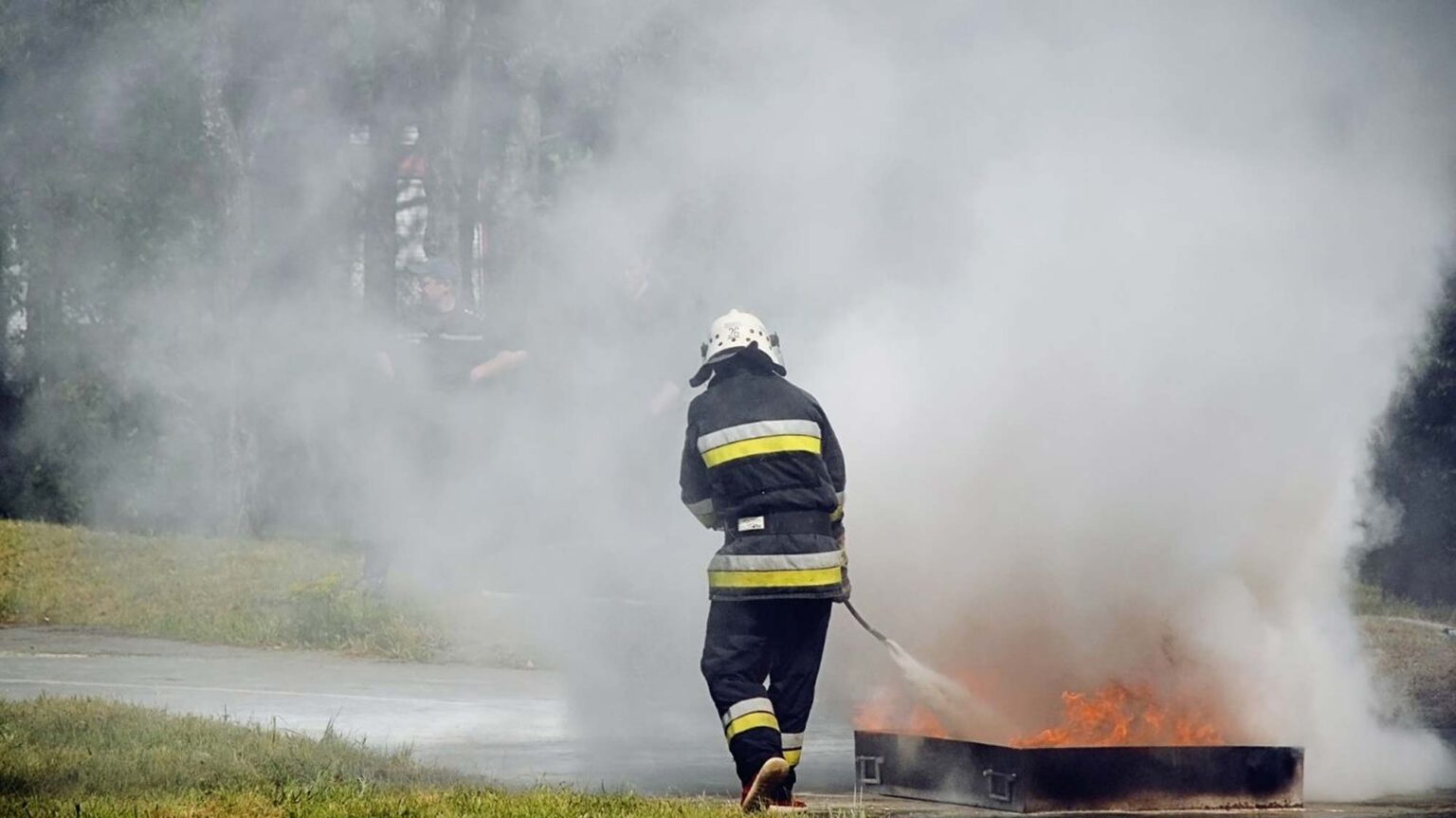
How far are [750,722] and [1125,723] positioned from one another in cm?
180

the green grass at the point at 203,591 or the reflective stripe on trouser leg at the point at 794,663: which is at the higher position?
the green grass at the point at 203,591

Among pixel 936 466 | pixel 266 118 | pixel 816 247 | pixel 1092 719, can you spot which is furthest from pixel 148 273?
pixel 1092 719

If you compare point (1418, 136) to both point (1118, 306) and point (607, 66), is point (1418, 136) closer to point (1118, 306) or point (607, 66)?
point (1118, 306)

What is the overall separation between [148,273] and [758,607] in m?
10.8

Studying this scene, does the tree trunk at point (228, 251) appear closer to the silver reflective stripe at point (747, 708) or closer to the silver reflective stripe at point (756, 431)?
the silver reflective stripe at point (756, 431)

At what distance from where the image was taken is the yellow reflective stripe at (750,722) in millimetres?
7461

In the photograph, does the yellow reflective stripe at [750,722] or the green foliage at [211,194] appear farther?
the green foliage at [211,194]

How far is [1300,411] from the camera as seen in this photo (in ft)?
28.5

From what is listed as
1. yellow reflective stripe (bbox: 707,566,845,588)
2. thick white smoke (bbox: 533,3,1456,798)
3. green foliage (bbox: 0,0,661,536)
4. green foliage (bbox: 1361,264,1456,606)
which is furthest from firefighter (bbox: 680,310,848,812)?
green foliage (bbox: 1361,264,1456,606)

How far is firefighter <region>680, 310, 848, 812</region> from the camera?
7.52 m

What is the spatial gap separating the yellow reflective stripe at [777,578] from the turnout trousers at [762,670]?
0.08 metres

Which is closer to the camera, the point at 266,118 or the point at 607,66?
the point at 607,66

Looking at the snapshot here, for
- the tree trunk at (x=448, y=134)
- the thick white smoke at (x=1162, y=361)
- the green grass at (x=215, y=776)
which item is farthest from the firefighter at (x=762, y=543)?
the tree trunk at (x=448, y=134)

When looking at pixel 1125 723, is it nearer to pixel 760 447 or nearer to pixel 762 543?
pixel 762 543
